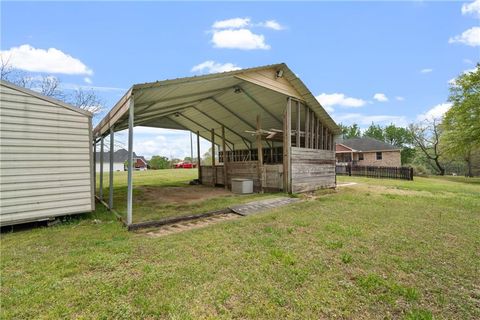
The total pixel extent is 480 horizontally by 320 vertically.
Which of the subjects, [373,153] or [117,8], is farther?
[373,153]

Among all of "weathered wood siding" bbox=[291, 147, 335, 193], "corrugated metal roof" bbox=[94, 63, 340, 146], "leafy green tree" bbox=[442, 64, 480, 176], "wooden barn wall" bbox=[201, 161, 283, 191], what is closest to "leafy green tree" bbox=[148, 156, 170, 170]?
"corrugated metal roof" bbox=[94, 63, 340, 146]

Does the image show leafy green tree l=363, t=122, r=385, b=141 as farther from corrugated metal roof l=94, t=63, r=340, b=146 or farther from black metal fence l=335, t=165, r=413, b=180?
corrugated metal roof l=94, t=63, r=340, b=146

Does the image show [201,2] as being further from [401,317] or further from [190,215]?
[401,317]

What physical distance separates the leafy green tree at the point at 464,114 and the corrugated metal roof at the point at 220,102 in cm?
1654

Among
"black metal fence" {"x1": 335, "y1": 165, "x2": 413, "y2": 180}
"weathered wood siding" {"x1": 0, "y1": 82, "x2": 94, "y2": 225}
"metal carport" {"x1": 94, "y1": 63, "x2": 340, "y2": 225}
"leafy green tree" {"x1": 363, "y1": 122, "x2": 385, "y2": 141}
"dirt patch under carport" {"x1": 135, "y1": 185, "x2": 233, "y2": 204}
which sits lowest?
"dirt patch under carport" {"x1": 135, "y1": 185, "x2": 233, "y2": 204}

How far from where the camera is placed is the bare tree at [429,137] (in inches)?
1225

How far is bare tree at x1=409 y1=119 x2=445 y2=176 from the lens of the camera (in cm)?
3111

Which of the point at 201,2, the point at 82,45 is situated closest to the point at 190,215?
the point at 201,2

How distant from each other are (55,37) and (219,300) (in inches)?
487

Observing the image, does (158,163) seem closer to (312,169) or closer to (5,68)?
(5,68)

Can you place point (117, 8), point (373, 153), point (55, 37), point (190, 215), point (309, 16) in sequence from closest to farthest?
point (190, 215), point (117, 8), point (309, 16), point (55, 37), point (373, 153)

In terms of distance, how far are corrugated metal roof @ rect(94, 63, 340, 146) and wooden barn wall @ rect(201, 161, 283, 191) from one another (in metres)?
2.29

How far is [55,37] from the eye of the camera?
9758 millimetres

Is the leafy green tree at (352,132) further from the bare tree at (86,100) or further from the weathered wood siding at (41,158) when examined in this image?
the weathered wood siding at (41,158)
